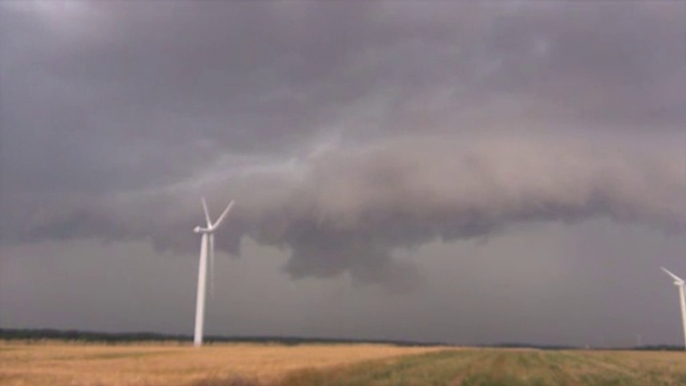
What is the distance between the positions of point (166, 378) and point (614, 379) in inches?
1245

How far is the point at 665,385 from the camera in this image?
4766 centimetres

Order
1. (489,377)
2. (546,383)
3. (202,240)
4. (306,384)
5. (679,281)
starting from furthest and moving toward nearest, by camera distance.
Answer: (679,281) < (202,240) < (489,377) < (546,383) < (306,384)

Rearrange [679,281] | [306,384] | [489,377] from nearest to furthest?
[306,384]
[489,377]
[679,281]

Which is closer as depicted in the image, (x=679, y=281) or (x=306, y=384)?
(x=306, y=384)

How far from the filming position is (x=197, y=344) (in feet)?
399

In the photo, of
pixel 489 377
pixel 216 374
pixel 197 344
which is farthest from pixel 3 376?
pixel 197 344

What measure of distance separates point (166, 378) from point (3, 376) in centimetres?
981

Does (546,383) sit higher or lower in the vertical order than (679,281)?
lower

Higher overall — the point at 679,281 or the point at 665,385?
the point at 679,281

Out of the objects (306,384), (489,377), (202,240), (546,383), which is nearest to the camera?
(306,384)

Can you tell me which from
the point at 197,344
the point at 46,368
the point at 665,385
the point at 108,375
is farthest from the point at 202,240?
the point at 665,385

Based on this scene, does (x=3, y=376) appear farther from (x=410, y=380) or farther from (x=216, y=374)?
(x=410, y=380)

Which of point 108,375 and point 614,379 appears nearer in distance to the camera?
point 108,375

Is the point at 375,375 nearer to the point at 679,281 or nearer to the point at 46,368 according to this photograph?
the point at 46,368
